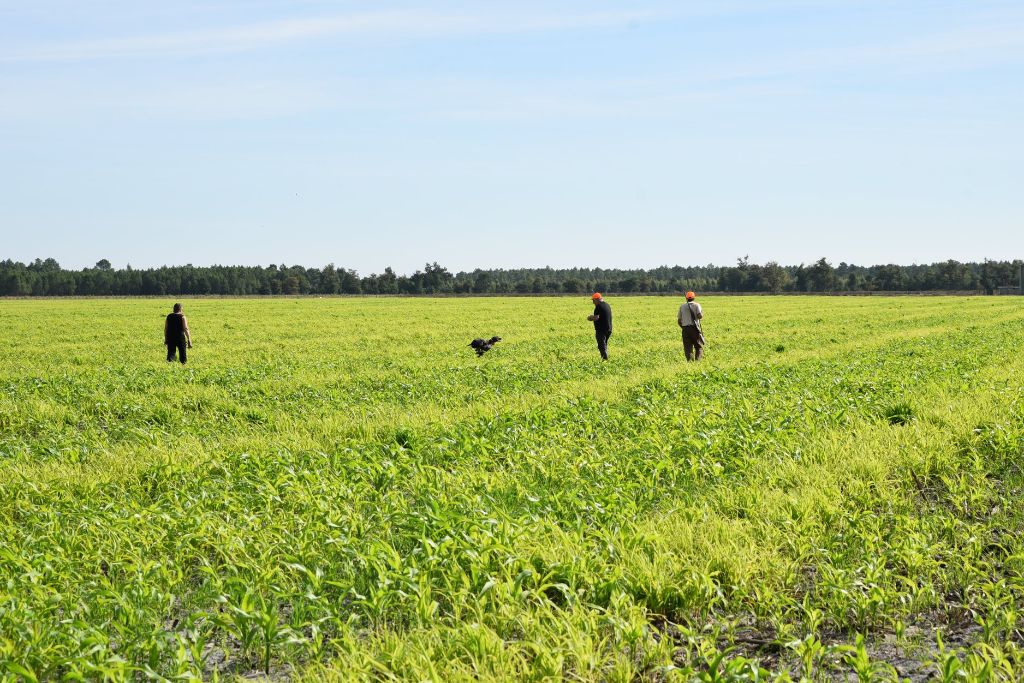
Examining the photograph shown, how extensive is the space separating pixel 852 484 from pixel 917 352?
1529cm

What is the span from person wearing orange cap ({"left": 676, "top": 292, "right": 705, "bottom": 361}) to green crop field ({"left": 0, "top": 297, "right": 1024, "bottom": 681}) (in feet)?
21.9

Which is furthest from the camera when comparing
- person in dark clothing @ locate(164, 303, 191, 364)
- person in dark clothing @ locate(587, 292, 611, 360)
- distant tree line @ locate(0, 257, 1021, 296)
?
distant tree line @ locate(0, 257, 1021, 296)

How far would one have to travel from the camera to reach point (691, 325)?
65.4 ft

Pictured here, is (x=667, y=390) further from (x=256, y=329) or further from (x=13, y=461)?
(x=256, y=329)

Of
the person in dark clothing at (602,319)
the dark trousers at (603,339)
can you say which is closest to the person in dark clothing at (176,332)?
the person in dark clothing at (602,319)

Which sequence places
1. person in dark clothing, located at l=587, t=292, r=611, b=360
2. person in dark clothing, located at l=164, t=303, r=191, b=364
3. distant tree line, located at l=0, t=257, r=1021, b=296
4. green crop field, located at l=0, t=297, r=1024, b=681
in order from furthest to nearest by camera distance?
distant tree line, located at l=0, t=257, r=1021, b=296
person in dark clothing, located at l=164, t=303, r=191, b=364
person in dark clothing, located at l=587, t=292, r=611, b=360
green crop field, located at l=0, t=297, r=1024, b=681

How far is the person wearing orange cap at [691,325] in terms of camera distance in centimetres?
1966

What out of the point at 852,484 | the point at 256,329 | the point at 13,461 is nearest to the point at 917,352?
the point at 852,484

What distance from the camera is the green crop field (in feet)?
13.8

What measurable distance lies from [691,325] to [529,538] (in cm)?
1510

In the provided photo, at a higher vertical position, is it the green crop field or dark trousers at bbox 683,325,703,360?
dark trousers at bbox 683,325,703,360

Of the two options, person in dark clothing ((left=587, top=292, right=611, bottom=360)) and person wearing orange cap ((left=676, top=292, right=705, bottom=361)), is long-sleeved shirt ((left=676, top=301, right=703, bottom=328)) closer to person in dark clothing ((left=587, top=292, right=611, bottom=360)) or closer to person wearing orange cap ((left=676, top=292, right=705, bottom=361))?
person wearing orange cap ((left=676, top=292, right=705, bottom=361))

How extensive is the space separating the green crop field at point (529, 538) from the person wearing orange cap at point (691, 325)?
6666 millimetres

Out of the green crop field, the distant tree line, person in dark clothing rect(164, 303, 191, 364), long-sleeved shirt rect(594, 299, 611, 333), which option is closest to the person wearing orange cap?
long-sleeved shirt rect(594, 299, 611, 333)
